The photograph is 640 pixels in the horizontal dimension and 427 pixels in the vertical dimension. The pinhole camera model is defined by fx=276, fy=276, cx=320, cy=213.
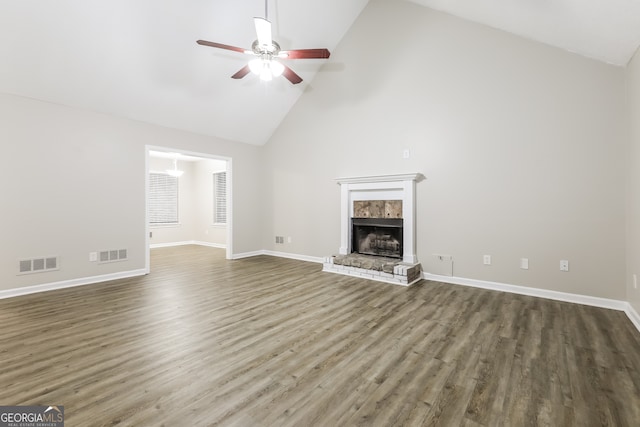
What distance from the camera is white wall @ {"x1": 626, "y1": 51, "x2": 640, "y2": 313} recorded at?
9.05ft

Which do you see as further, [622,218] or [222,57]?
[222,57]

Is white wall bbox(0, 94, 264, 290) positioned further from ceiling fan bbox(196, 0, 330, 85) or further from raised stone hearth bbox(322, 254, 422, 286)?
raised stone hearth bbox(322, 254, 422, 286)

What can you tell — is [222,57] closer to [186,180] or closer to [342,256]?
[342,256]

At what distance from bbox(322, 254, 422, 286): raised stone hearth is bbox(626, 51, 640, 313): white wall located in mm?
2309

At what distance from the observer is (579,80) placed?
11.1ft

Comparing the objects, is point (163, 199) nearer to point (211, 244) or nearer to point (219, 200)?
point (219, 200)

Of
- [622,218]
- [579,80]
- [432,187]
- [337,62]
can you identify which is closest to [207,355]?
[432,187]

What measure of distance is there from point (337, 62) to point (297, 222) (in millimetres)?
3381

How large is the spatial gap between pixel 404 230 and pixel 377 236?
616 mm

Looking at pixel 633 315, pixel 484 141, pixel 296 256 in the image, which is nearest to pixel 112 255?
pixel 296 256

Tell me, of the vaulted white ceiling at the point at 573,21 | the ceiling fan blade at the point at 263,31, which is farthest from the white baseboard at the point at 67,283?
the vaulted white ceiling at the point at 573,21

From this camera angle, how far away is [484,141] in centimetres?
398

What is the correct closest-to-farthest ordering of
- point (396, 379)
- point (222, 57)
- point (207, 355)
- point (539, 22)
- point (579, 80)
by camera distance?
point (396, 379)
point (207, 355)
point (539, 22)
point (579, 80)
point (222, 57)

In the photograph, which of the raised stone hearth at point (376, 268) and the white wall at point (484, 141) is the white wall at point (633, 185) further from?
the raised stone hearth at point (376, 268)
